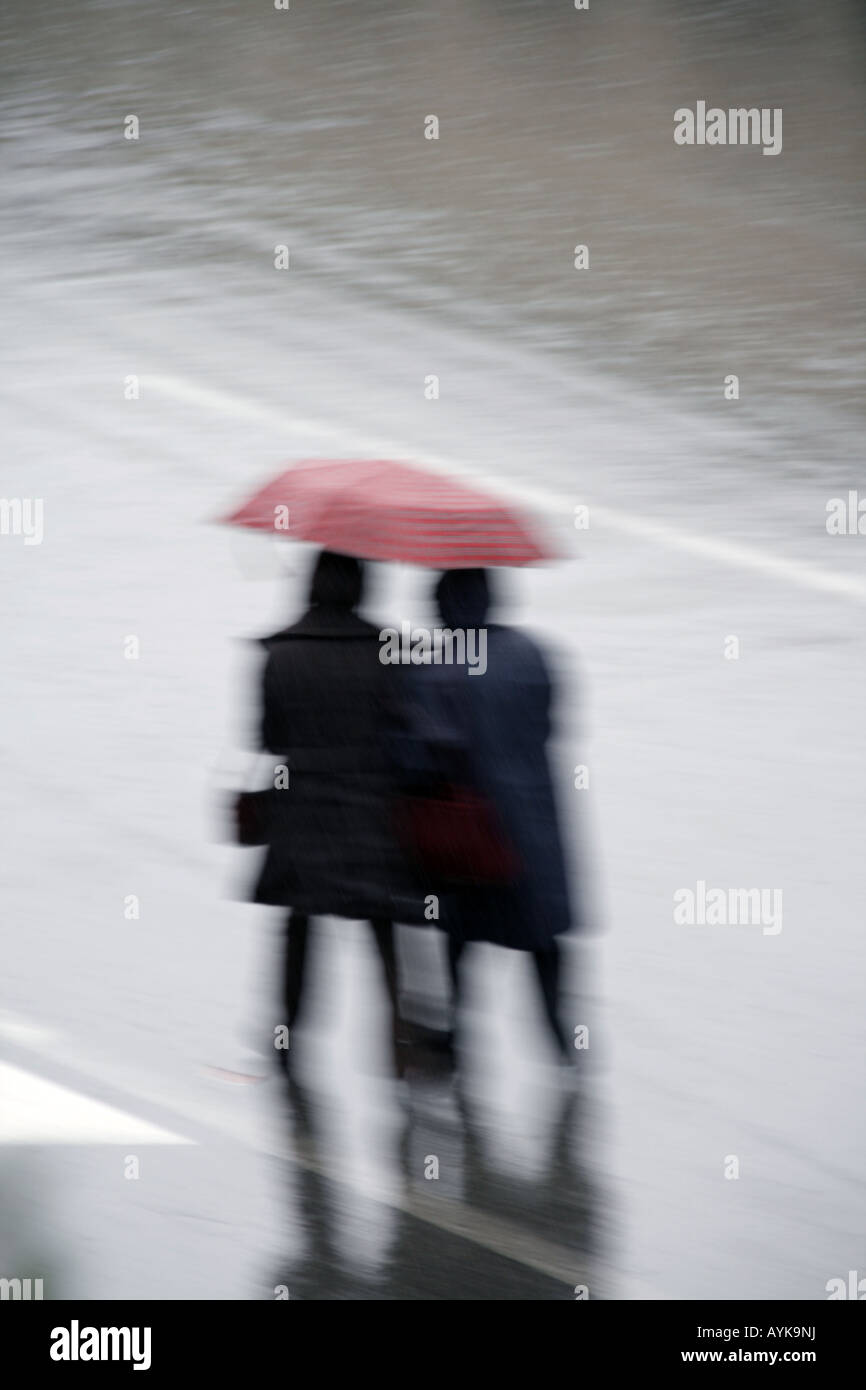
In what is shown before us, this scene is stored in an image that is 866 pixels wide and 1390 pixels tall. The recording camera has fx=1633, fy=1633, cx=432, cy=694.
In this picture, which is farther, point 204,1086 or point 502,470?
point 502,470

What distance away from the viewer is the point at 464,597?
405 centimetres

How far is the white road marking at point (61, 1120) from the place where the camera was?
4422 mm

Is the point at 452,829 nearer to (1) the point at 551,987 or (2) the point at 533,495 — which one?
(1) the point at 551,987

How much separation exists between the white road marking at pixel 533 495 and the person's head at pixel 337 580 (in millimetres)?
4221

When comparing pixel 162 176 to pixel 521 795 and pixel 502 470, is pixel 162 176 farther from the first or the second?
pixel 521 795

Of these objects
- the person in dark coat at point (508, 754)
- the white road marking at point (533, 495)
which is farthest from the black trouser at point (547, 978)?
the white road marking at point (533, 495)

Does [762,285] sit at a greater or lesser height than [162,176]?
lesser

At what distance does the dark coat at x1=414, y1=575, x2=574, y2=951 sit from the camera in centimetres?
412

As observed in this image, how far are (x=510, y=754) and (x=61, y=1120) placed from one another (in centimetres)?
162

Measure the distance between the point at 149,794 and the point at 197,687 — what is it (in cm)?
87

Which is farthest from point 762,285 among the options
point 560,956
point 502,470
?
Answer: point 560,956

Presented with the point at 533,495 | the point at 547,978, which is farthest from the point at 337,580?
the point at 533,495

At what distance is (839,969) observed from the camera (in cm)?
536

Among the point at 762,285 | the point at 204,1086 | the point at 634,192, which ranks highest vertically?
the point at 634,192
